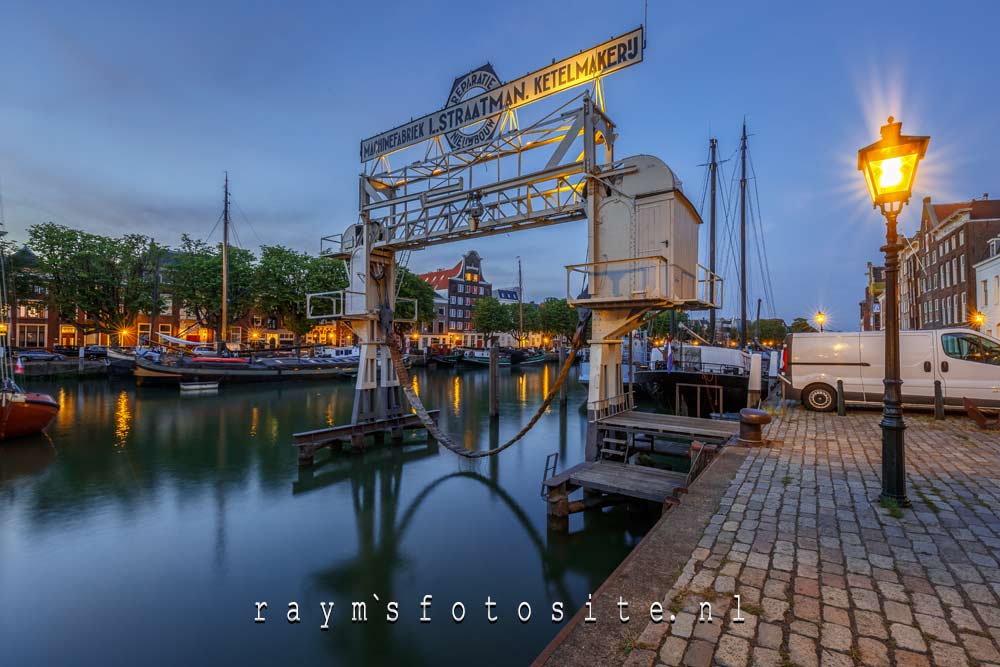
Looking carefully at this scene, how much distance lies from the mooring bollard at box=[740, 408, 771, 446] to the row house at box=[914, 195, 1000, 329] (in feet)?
103

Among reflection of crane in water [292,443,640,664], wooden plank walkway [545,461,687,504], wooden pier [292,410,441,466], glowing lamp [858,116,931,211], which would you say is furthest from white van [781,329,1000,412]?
wooden pier [292,410,441,466]

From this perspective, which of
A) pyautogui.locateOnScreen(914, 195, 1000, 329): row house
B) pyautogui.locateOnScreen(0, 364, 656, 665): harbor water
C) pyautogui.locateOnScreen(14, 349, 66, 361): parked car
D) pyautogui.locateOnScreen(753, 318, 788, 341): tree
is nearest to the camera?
A: pyautogui.locateOnScreen(0, 364, 656, 665): harbor water

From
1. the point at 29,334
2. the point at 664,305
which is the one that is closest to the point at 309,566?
the point at 664,305

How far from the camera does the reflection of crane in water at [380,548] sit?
5.35 meters

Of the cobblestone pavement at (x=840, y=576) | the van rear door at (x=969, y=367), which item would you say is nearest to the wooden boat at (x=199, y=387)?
the cobblestone pavement at (x=840, y=576)

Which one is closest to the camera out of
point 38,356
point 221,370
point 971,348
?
point 971,348

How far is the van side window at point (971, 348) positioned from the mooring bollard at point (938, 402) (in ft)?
3.25

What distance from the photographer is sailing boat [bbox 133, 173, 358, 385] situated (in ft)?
94.3

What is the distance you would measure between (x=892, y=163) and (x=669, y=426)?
5.74 m

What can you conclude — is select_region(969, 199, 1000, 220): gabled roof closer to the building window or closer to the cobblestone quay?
the cobblestone quay

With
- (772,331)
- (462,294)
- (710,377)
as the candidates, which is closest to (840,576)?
(710,377)

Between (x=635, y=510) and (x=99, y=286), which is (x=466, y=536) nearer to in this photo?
(x=635, y=510)

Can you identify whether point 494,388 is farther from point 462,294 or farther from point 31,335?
point 462,294

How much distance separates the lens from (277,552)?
24.6 ft
